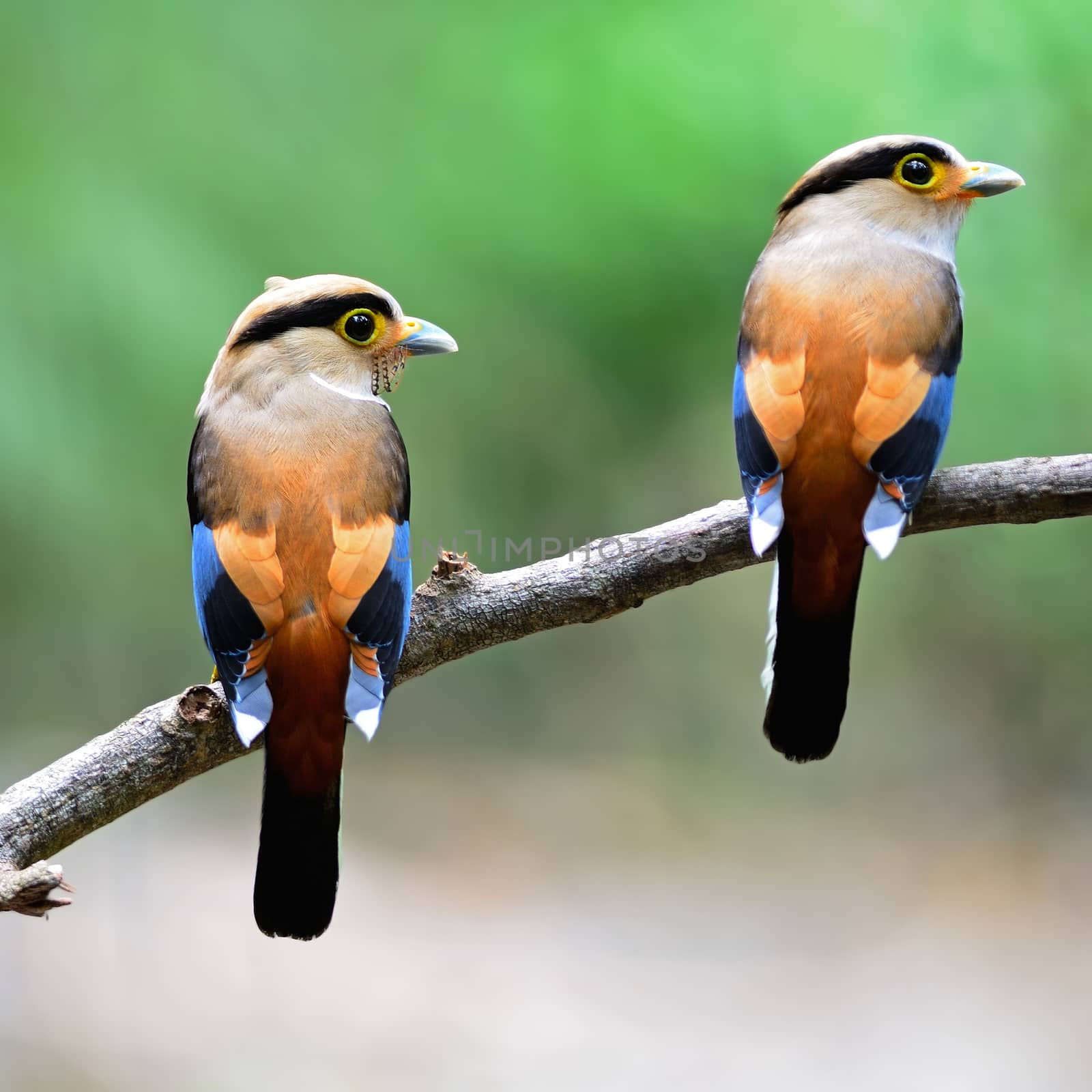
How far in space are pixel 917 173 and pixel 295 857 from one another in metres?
1.17

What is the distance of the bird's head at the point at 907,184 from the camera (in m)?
1.54

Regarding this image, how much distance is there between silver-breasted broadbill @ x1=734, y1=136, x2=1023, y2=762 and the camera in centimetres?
140

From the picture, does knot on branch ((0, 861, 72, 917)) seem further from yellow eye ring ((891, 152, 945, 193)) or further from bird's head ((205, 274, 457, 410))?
yellow eye ring ((891, 152, 945, 193))

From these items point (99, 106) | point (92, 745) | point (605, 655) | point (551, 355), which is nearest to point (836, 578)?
point (92, 745)

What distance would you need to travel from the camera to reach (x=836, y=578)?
1.41 metres

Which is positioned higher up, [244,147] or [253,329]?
[244,147]

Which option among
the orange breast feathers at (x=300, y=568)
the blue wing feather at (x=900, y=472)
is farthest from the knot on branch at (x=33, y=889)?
the blue wing feather at (x=900, y=472)

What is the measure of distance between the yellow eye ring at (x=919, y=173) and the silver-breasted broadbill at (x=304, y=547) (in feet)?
2.09

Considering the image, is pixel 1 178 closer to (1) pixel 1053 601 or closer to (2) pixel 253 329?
(2) pixel 253 329

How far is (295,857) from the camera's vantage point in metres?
1.38

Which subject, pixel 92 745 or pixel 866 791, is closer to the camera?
pixel 92 745

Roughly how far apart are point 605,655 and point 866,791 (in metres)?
1.06

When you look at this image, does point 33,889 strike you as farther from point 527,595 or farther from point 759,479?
point 759,479

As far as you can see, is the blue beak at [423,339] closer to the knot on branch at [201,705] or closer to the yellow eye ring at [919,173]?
the knot on branch at [201,705]
